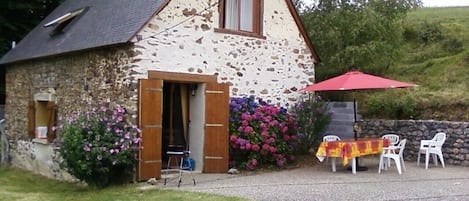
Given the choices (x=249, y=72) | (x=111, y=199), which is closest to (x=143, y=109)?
(x=111, y=199)

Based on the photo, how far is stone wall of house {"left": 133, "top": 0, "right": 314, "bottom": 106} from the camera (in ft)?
36.4

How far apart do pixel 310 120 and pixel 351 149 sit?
2.57 meters

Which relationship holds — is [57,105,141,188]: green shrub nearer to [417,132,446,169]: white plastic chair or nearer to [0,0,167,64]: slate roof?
[0,0,167,64]: slate roof

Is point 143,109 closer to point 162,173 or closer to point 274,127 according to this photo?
point 162,173

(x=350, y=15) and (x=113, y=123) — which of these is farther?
(x=350, y=15)

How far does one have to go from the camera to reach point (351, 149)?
11.0m

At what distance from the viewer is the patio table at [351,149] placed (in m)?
11.0

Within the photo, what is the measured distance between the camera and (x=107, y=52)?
11359mm

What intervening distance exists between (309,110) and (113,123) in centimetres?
530

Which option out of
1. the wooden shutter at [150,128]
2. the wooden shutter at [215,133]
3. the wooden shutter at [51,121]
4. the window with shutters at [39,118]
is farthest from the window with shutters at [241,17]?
the window with shutters at [39,118]

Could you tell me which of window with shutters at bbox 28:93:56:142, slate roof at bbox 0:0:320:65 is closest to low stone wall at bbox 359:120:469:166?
slate roof at bbox 0:0:320:65

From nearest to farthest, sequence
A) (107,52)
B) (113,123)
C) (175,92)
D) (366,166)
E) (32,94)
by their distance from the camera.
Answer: (113,123) → (107,52) → (366,166) → (175,92) → (32,94)

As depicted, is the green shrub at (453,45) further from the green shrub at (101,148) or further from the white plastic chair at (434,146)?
the green shrub at (101,148)

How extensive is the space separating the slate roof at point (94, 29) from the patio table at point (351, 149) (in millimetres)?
4637
